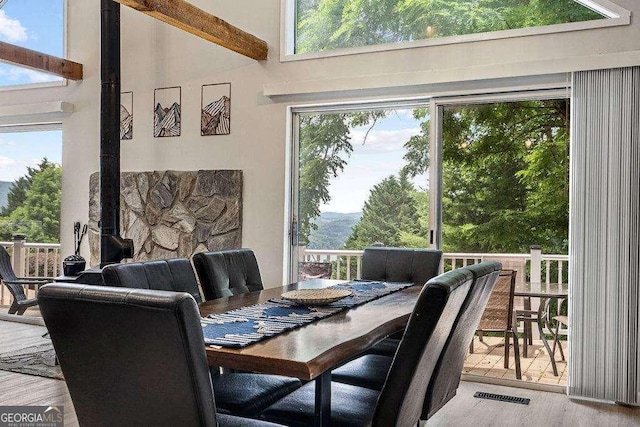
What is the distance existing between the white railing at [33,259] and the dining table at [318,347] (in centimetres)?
433

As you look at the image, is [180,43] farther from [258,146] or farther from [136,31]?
[258,146]

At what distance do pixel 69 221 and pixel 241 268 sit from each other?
3178 millimetres

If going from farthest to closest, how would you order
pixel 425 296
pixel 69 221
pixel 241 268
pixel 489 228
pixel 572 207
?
pixel 69 221 → pixel 489 228 → pixel 572 207 → pixel 241 268 → pixel 425 296

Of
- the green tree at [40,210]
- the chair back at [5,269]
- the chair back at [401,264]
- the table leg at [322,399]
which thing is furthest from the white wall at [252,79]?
the table leg at [322,399]

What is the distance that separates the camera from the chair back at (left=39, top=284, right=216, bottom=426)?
1.52 m

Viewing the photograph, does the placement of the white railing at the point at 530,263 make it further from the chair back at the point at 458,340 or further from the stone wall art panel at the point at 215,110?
the stone wall art panel at the point at 215,110

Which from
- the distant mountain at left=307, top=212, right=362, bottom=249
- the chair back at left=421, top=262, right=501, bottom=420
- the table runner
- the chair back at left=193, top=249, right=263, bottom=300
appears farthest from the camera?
the distant mountain at left=307, top=212, right=362, bottom=249

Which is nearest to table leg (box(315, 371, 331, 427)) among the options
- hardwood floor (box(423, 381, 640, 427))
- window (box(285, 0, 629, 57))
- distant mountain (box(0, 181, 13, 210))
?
hardwood floor (box(423, 381, 640, 427))

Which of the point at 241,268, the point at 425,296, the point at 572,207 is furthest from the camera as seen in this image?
the point at 572,207

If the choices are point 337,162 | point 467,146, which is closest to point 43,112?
point 337,162

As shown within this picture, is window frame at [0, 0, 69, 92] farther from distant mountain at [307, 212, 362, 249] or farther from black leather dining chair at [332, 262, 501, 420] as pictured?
→ black leather dining chair at [332, 262, 501, 420]

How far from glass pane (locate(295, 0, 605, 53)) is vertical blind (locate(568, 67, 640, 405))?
57 cm

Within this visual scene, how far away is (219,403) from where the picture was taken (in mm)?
2287

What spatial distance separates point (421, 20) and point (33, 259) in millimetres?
4779
